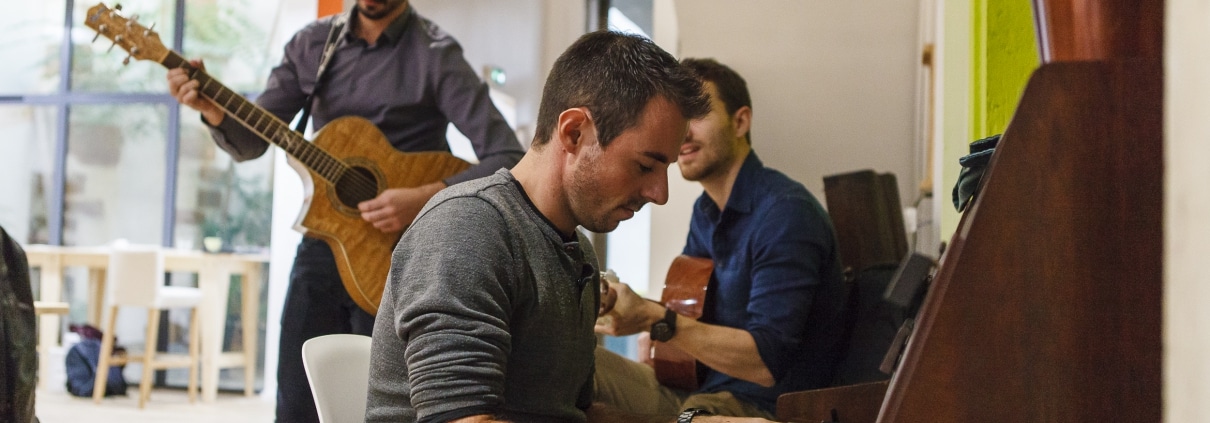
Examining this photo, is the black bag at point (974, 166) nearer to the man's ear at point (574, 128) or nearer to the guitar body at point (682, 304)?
the man's ear at point (574, 128)

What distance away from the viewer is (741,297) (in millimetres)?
2271

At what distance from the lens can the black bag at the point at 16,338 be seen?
61.8 inches

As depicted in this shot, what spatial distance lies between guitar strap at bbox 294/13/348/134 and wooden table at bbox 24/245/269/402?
4.31m

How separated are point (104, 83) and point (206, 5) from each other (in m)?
0.97

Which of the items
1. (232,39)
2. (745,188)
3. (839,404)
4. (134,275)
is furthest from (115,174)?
(839,404)

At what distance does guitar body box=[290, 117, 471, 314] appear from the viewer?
8.14ft

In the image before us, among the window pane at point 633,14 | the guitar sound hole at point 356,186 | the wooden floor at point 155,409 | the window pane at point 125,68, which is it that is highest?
the window pane at point 633,14

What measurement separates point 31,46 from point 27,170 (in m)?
0.98

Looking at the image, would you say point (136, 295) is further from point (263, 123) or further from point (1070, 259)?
point (1070, 259)

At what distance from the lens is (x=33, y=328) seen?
167 centimetres

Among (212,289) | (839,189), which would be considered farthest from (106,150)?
(839,189)

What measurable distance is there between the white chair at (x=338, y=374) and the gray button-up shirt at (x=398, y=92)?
109 centimetres

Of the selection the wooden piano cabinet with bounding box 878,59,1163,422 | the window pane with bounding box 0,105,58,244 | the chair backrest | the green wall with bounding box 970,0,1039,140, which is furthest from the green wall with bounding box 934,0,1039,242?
the window pane with bounding box 0,105,58,244

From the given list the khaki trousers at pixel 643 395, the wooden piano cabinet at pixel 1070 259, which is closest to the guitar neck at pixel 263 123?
the khaki trousers at pixel 643 395
